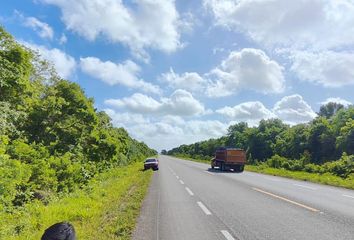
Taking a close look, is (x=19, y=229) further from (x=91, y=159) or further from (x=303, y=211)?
(x=91, y=159)

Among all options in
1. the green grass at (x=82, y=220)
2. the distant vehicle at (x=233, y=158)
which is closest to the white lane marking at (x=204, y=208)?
the green grass at (x=82, y=220)

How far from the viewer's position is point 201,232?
887cm

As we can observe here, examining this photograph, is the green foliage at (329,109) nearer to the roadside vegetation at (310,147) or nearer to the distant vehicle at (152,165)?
the roadside vegetation at (310,147)

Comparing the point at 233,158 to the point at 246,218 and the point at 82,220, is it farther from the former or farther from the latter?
the point at 82,220

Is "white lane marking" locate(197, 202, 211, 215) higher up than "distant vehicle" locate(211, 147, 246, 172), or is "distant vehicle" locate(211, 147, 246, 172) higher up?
"distant vehicle" locate(211, 147, 246, 172)

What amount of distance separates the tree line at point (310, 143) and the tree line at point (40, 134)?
72.4 feet

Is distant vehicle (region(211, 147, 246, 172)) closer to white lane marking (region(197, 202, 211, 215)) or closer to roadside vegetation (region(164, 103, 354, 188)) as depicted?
roadside vegetation (region(164, 103, 354, 188))

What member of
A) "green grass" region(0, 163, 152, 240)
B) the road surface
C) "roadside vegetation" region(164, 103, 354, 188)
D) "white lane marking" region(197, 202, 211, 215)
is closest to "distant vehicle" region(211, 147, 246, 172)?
"roadside vegetation" region(164, 103, 354, 188)

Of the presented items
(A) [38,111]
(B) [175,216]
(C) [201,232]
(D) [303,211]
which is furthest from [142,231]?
(A) [38,111]

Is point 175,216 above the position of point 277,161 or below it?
below

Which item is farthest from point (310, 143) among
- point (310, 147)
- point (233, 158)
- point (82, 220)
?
point (82, 220)

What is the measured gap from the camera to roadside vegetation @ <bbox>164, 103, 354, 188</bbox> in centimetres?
3522

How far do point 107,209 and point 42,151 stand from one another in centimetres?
1134

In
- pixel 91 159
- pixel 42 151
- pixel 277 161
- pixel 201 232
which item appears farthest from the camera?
pixel 277 161
